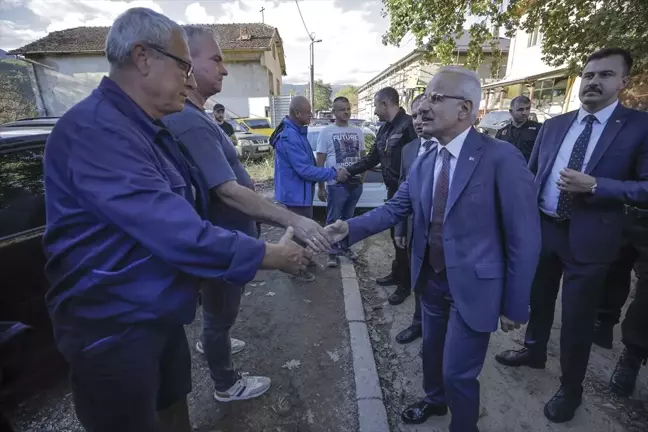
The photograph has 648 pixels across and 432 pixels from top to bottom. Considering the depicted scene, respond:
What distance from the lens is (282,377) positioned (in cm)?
282

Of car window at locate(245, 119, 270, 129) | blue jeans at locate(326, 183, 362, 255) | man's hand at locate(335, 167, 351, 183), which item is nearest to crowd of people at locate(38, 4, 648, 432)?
man's hand at locate(335, 167, 351, 183)

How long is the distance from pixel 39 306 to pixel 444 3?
7.79 metres

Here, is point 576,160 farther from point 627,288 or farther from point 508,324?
point 627,288

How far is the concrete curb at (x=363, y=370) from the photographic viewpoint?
2.36 meters

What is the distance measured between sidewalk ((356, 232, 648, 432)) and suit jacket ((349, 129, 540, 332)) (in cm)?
112

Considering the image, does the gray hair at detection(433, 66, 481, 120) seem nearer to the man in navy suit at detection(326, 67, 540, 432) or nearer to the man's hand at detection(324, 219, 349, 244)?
the man in navy suit at detection(326, 67, 540, 432)

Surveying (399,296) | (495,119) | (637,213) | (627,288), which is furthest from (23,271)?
(495,119)

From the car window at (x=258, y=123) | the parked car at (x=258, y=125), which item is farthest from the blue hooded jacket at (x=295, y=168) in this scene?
the car window at (x=258, y=123)

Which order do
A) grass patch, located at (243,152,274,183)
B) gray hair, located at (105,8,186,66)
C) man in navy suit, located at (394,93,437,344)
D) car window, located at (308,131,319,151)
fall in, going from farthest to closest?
1. grass patch, located at (243,152,274,183)
2. car window, located at (308,131,319,151)
3. man in navy suit, located at (394,93,437,344)
4. gray hair, located at (105,8,186,66)

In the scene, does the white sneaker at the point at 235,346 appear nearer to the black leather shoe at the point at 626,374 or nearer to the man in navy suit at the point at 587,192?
the man in navy suit at the point at 587,192

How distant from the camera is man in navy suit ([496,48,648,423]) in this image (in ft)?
7.04

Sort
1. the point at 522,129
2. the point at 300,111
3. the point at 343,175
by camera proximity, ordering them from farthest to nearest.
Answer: the point at 522,129 → the point at 343,175 → the point at 300,111

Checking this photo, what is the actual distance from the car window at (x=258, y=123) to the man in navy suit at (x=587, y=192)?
15.4 metres

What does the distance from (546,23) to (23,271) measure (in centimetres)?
888
